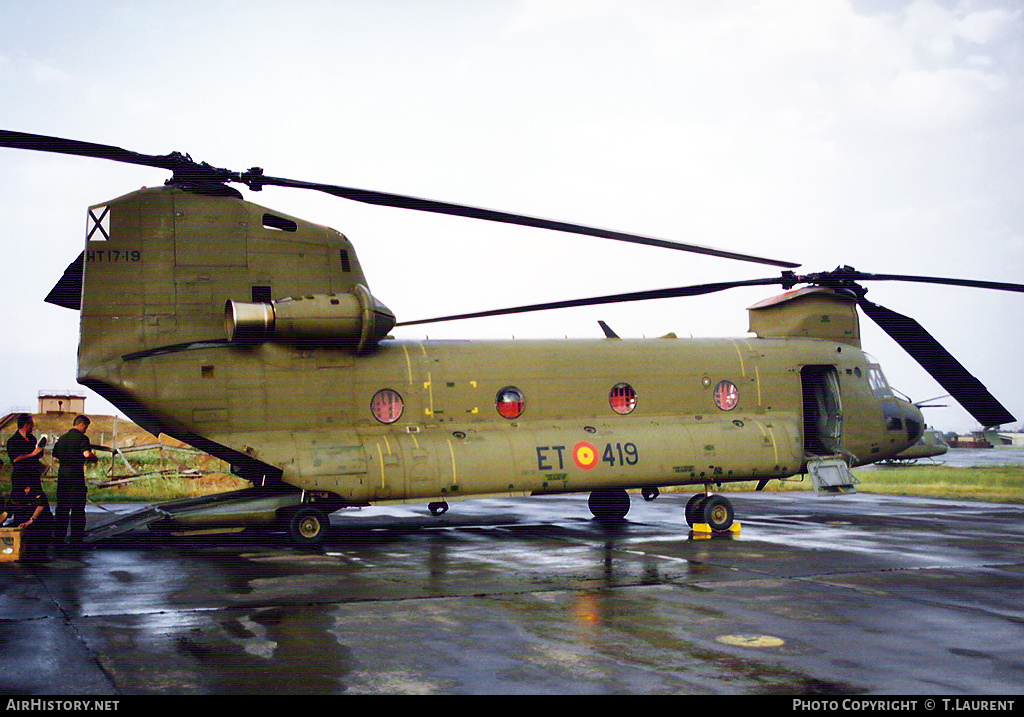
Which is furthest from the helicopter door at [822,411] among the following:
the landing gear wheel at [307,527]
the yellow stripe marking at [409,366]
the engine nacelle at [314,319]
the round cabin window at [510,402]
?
the landing gear wheel at [307,527]

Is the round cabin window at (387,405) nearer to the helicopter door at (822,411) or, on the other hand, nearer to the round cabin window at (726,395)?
the round cabin window at (726,395)

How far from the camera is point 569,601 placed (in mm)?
8945

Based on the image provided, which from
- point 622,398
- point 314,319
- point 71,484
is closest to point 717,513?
point 622,398

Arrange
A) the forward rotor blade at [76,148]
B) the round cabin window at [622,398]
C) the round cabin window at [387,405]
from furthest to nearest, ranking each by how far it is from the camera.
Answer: the round cabin window at [622,398] < the round cabin window at [387,405] < the forward rotor blade at [76,148]

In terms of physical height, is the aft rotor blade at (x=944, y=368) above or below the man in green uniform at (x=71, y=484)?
above

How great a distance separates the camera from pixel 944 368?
1747 cm

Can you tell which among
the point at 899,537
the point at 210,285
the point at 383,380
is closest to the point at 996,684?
the point at 899,537

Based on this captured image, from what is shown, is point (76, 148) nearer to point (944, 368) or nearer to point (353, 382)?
point (353, 382)

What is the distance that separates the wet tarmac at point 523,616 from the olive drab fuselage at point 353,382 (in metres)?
1.46

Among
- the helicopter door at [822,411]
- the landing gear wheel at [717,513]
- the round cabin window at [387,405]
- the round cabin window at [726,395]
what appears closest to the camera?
the round cabin window at [387,405]

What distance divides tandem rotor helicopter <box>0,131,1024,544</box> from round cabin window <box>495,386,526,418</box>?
0.03 meters

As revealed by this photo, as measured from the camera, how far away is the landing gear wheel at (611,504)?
60.0 ft
